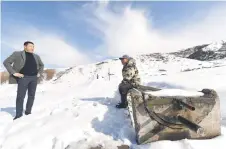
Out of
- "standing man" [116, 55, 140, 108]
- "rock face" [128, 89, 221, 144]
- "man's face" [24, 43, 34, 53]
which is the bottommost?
"rock face" [128, 89, 221, 144]

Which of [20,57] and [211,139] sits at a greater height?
[20,57]

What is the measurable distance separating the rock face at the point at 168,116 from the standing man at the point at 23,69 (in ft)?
9.71

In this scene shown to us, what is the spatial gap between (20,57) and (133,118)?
3.23m

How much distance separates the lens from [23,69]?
282 inches

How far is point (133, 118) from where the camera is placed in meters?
5.19

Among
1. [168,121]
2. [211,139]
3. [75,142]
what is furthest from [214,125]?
[75,142]

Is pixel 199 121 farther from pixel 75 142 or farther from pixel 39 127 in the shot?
pixel 39 127

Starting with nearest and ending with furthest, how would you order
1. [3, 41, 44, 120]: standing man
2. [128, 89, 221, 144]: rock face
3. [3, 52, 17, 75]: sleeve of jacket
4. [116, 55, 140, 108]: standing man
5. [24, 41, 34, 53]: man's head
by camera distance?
[128, 89, 221, 144]: rock face < [3, 52, 17, 75]: sleeve of jacket < [3, 41, 44, 120]: standing man < [24, 41, 34, 53]: man's head < [116, 55, 140, 108]: standing man

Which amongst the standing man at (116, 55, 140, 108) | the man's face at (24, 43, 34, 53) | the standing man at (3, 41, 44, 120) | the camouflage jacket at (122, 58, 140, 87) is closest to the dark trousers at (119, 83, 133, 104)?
the standing man at (116, 55, 140, 108)

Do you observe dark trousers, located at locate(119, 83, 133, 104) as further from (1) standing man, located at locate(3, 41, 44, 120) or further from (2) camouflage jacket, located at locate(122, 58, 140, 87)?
(1) standing man, located at locate(3, 41, 44, 120)

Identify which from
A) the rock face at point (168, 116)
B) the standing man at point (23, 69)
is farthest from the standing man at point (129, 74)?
the rock face at point (168, 116)

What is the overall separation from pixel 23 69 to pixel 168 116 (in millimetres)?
3604

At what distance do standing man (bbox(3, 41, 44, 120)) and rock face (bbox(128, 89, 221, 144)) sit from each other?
2959mm

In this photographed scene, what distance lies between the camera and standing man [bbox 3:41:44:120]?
23.2 ft
